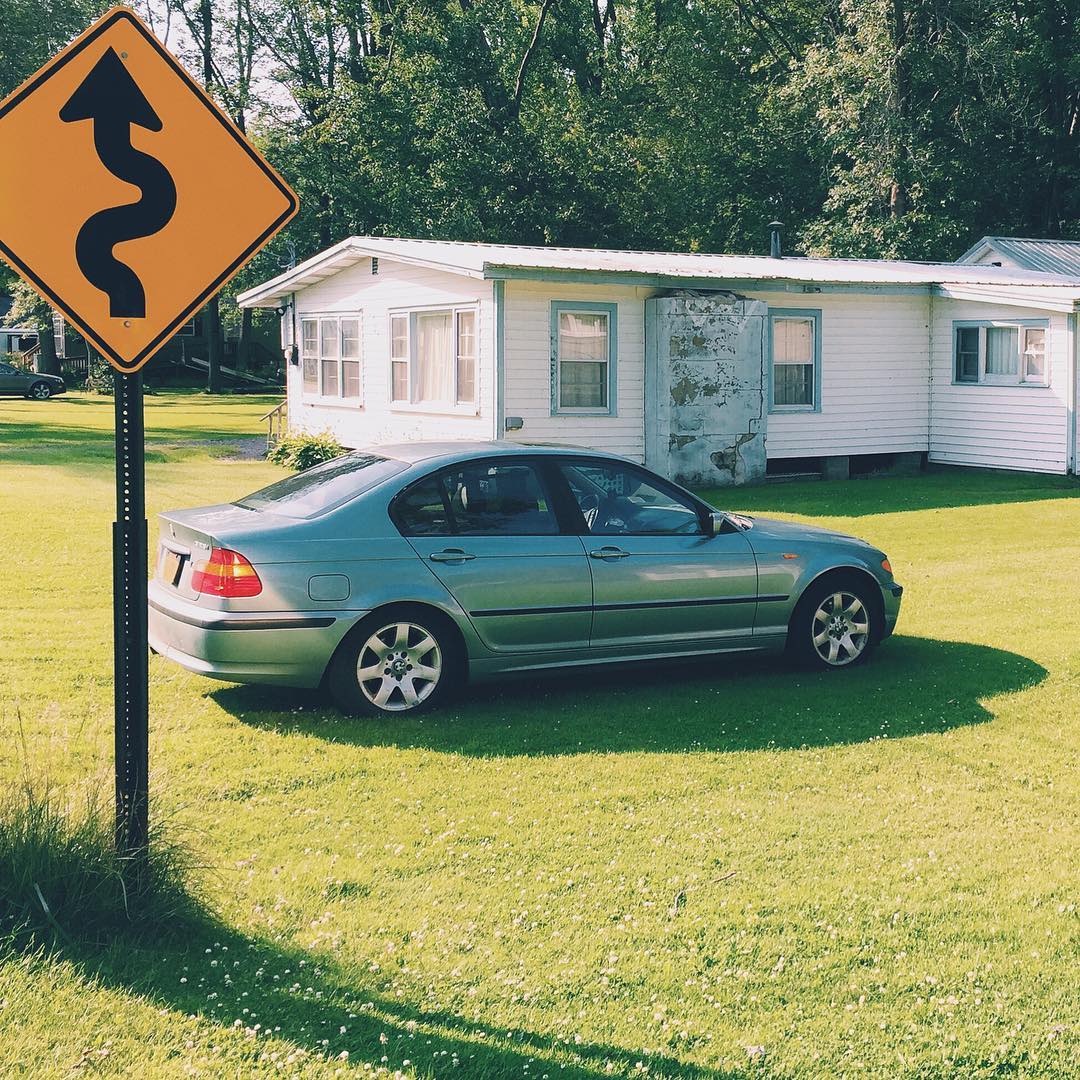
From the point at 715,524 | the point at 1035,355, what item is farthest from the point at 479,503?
the point at 1035,355

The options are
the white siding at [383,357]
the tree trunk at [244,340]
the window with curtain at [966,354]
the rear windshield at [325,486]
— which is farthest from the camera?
the tree trunk at [244,340]

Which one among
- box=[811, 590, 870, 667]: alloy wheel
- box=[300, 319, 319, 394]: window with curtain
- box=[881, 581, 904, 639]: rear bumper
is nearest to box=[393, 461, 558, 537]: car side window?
box=[811, 590, 870, 667]: alloy wheel

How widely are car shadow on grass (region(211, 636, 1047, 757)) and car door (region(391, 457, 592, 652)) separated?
364 mm

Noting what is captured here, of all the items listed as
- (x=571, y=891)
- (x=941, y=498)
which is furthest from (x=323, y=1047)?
(x=941, y=498)

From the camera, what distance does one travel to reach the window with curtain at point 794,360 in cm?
2130

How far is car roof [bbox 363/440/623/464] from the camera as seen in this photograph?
8.17 metres

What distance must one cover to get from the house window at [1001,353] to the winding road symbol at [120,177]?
61.3 feet

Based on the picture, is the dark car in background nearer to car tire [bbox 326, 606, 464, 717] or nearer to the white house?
the white house

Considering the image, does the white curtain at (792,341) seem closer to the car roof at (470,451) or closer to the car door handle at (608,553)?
the car roof at (470,451)

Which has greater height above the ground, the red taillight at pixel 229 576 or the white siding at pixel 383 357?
the white siding at pixel 383 357

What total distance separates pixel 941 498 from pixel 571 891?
48.8ft

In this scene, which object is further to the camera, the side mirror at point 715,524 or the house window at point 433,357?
the house window at point 433,357

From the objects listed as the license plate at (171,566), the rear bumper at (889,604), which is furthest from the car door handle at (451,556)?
the rear bumper at (889,604)

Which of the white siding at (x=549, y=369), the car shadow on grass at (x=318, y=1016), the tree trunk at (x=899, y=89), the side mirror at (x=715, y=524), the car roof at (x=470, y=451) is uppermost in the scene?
the tree trunk at (x=899, y=89)
